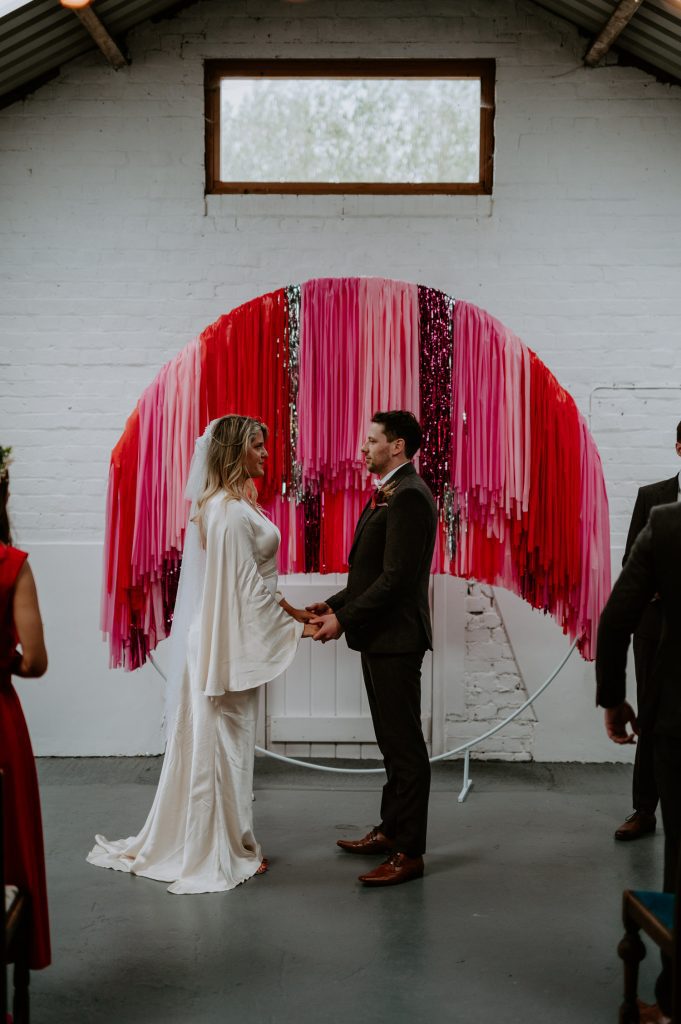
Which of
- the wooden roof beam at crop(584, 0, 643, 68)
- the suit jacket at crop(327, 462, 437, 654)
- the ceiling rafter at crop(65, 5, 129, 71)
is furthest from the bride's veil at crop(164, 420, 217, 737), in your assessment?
the wooden roof beam at crop(584, 0, 643, 68)

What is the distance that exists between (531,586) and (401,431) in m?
0.94

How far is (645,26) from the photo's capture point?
4090 mm

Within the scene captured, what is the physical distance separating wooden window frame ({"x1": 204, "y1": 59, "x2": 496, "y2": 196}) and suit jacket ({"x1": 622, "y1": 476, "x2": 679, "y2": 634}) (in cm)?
176

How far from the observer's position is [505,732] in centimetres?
455

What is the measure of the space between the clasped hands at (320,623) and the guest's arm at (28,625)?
3.75 ft

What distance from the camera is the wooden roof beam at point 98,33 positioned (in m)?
3.89

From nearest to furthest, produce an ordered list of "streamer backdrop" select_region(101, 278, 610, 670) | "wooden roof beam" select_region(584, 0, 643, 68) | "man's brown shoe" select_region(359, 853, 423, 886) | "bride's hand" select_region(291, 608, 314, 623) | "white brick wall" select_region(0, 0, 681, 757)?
"man's brown shoe" select_region(359, 853, 423, 886), "bride's hand" select_region(291, 608, 314, 623), "streamer backdrop" select_region(101, 278, 610, 670), "wooden roof beam" select_region(584, 0, 643, 68), "white brick wall" select_region(0, 0, 681, 757)

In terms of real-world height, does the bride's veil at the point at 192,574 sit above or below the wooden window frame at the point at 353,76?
below

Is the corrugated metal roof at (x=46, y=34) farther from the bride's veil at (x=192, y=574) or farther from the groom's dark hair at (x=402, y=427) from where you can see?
the groom's dark hair at (x=402, y=427)

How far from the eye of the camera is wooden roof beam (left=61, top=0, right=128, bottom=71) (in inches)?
153

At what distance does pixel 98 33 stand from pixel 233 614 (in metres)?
2.66

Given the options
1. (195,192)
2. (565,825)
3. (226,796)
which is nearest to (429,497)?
(226,796)

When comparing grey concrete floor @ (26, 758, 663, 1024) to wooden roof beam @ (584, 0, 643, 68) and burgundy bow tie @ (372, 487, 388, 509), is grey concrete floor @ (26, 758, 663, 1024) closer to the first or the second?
burgundy bow tie @ (372, 487, 388, 509)

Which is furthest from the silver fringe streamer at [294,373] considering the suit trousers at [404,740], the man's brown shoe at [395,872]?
the man's brown shoe at [395,872]
